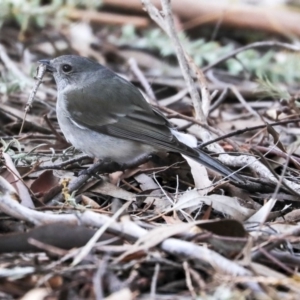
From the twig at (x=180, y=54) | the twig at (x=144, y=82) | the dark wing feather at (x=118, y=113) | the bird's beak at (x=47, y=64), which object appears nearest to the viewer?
the dark wing feather at (x=118, y=113)

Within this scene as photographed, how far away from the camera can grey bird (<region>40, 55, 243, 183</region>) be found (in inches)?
155

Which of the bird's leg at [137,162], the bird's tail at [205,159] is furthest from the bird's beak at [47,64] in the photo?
the bird's tail at [205,159]

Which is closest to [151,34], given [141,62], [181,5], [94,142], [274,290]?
[141,62]

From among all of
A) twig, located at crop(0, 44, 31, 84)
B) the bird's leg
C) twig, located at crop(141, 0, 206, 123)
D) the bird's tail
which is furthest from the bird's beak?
the bird's tail

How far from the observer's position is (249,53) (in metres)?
6.18

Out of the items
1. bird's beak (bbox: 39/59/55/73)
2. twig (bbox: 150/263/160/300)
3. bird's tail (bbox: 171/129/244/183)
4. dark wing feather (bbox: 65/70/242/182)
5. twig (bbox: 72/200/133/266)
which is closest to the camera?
twig (bbox: 150/263/160/300)

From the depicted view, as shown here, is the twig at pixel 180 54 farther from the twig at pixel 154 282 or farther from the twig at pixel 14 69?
the twig at pixel 154 282

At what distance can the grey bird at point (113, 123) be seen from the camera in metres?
3.95

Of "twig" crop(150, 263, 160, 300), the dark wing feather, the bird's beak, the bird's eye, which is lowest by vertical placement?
the dark wing feather

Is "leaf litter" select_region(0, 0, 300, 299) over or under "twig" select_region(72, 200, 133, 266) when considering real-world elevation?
under

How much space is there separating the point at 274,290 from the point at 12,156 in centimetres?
183

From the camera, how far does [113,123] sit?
411 cm

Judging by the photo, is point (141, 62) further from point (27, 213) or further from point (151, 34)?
point (27, 213)

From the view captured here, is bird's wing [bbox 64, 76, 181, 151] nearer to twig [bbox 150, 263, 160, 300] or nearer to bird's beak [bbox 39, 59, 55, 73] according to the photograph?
bird's beak [bbox 39, 59, 55, 73]
